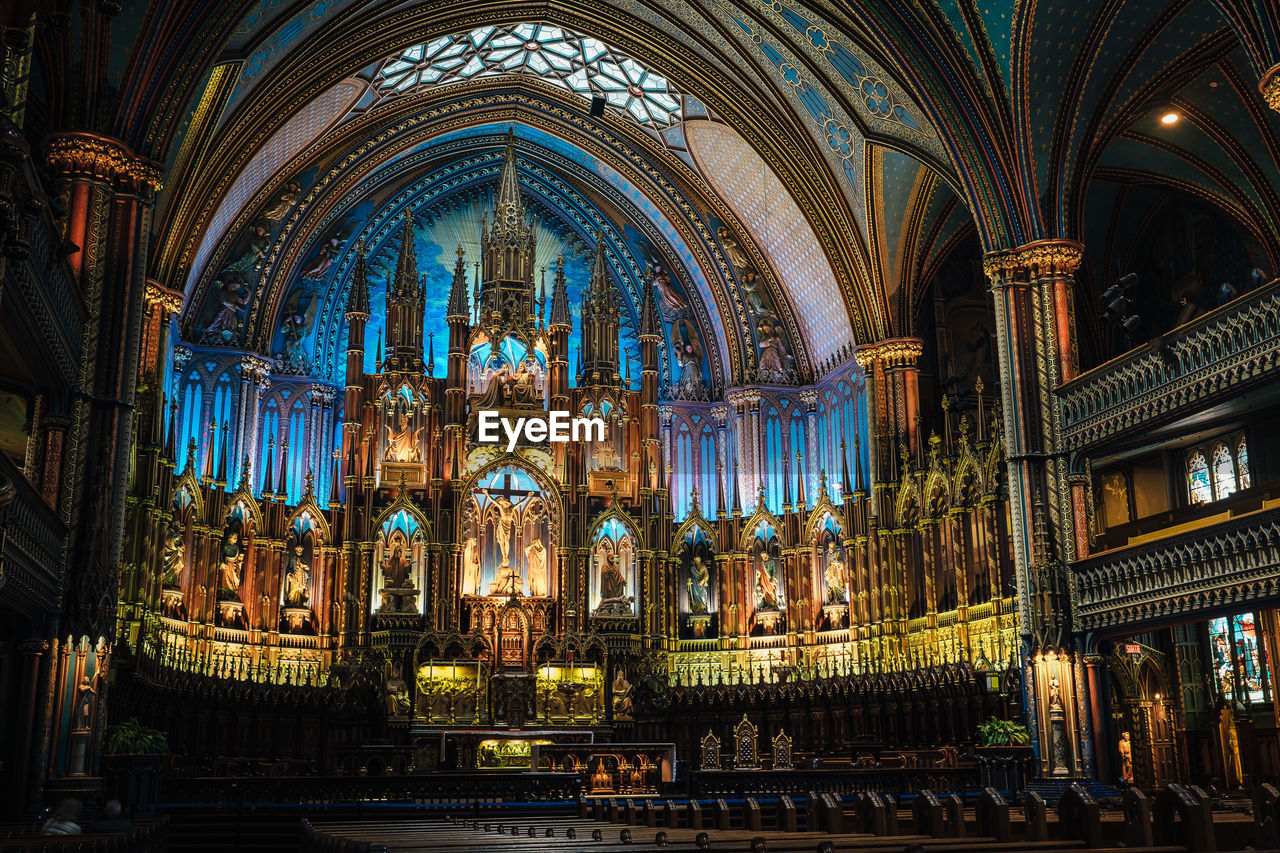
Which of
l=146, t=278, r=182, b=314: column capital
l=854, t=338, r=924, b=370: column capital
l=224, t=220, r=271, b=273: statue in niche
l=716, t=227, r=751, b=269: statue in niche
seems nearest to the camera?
l=146, t=278, r=182, b=314: column capital

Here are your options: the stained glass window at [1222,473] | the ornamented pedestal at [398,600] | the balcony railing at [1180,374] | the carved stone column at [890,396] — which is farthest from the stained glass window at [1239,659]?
the ornamented pedestal at [398,600]

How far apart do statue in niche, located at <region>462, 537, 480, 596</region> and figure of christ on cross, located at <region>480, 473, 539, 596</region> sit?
0.56 meters

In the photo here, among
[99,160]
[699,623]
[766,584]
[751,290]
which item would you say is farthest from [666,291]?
[99,160]

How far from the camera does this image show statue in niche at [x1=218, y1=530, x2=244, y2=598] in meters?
28.8

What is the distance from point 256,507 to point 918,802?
22991 mm

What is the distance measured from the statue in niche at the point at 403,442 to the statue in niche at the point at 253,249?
5.36m

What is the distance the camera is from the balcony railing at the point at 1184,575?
1898 centimetres

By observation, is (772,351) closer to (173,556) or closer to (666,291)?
(666,291)

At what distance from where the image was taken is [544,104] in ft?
116

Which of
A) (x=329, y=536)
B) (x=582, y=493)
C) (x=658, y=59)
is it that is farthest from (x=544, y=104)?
(x=329, y=536)

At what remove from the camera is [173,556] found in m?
27.0

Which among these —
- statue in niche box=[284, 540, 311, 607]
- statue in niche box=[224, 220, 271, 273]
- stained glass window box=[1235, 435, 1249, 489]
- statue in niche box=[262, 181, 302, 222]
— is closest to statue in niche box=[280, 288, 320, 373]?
statue in niche box=[224, 220, 271, 273]

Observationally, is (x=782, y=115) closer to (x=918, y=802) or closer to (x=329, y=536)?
(x=329, y=536)

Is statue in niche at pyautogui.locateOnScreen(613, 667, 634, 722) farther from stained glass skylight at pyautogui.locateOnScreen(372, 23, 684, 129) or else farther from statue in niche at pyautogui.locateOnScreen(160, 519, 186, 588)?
stained glass skylight at pyautogui.locateOnScreen(372, 23, 684, 129)
